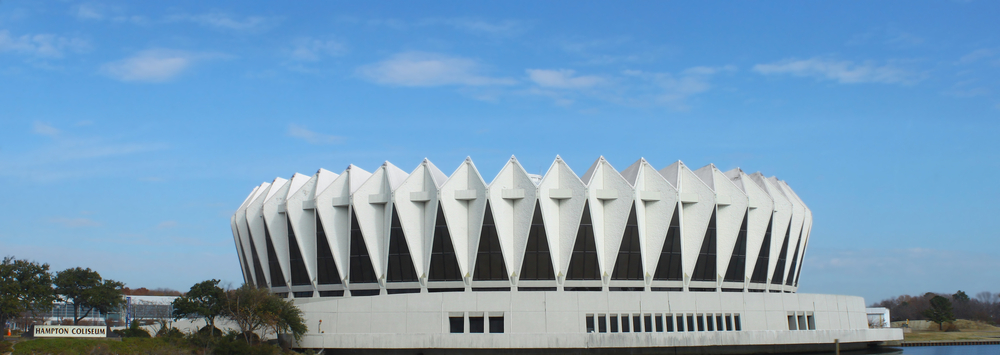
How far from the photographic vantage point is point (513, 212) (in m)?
54.1

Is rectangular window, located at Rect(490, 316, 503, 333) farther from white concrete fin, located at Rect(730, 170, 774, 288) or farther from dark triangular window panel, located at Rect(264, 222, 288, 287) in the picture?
white concrete fin, located at Rect(730, 170, 774, 288)

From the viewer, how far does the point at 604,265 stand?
176 feet

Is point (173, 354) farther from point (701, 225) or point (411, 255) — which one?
point (701, 225)

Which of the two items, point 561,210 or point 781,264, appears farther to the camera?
point 781,264

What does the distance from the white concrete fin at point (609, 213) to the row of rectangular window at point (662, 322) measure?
441 centimetres

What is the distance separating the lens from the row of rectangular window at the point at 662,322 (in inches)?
1946

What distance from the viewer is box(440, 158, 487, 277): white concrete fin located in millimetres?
53281

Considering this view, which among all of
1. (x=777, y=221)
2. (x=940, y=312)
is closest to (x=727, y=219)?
(x=777, y=221)

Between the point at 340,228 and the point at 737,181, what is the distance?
32787 millimetres

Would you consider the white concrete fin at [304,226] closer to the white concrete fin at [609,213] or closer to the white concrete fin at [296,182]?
the white concrete fin at [296,182]

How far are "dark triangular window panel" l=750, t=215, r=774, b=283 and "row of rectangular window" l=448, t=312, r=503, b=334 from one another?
2257cm

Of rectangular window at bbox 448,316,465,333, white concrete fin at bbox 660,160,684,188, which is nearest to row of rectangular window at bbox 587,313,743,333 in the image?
rectangular window at bbox 448,316,465,333

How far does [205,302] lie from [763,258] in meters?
43.0

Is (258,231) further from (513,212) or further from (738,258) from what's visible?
(738,258)
